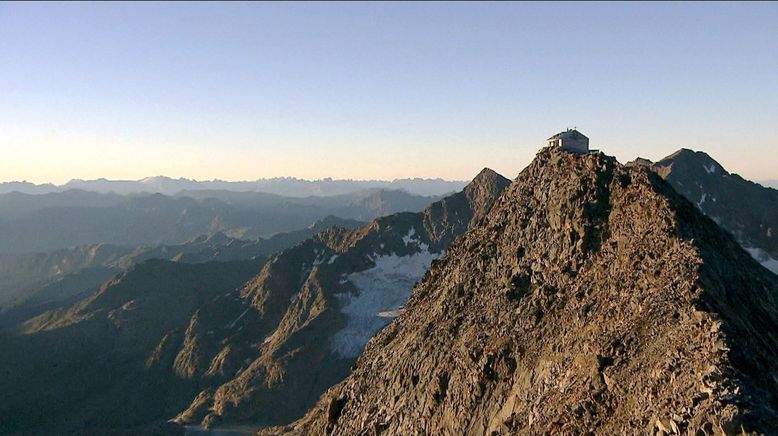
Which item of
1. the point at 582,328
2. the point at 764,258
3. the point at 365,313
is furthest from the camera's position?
the point at 365,313

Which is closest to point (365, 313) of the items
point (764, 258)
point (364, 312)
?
point (364, 312)

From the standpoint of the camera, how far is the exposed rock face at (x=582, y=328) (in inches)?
1209

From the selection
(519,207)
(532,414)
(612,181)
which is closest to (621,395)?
(532,414)

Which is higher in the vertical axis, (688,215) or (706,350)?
(688,215)

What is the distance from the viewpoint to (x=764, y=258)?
162 metres

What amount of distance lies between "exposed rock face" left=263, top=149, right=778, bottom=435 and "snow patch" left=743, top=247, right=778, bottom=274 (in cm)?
12362

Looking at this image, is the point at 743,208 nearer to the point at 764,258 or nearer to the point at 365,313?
the point at 764,258

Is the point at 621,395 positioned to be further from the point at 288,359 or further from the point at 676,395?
the point at 288,359

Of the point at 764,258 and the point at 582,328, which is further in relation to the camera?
the point at 764,258

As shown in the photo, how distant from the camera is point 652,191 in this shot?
144ft

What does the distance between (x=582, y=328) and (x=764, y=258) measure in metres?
156

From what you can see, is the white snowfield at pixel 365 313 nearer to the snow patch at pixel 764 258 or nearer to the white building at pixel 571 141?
the snow patch at pixel 764 258

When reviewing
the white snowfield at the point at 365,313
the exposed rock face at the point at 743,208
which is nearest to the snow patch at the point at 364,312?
the white snowfield at the point at 365,313

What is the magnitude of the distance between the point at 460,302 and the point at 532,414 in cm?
1903
